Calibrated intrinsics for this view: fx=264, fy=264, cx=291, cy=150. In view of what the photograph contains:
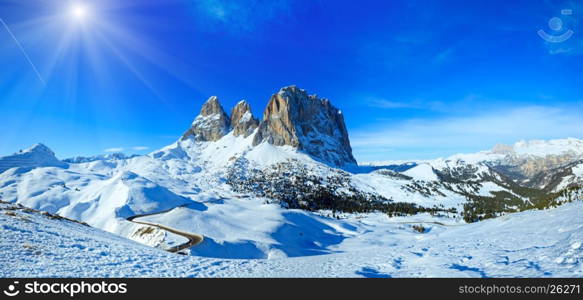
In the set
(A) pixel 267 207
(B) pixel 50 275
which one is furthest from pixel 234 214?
(B) pixel 50 275

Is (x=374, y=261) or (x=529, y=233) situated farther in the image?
(x=529, y=233)

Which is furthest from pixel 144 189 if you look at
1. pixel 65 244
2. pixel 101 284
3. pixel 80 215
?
pixel 101 284

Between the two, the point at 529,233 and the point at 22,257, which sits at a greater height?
the point at 22,257

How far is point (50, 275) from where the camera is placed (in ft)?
44.8

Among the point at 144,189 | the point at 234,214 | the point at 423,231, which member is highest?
the point at 144,189

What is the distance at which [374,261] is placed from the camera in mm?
18359

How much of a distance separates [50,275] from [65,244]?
7388mm

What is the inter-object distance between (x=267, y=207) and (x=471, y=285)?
390 feet

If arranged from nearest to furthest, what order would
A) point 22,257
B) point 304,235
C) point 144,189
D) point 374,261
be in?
point 22,257 < point 374,261 < point 304,235 < point 144,189

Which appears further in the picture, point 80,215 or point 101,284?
point 80,215

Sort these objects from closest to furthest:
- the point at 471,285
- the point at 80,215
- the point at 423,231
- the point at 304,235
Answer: the point at 471,285
the point at 304,235
the point at 423,231
the point at 80,215

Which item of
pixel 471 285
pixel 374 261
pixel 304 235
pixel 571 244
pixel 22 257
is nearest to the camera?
pixel 471 285

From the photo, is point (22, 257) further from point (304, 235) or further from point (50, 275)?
point (304, 235)

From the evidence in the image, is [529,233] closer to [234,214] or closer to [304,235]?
[304,235]
